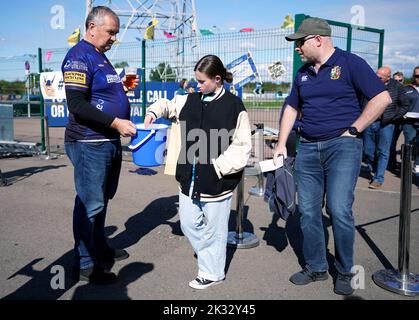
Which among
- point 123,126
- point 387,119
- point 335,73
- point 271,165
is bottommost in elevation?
point 271,165

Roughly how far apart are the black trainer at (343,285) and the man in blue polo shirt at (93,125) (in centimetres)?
194

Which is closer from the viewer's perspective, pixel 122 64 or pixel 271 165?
pixel 271 165

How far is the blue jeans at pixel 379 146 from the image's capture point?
7.58 meters

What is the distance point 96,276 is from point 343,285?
212cm

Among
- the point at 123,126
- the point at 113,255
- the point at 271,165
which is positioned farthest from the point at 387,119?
the point at 123,126

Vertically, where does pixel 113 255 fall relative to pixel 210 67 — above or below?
below

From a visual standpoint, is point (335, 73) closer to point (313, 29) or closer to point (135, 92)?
point (313, 29)

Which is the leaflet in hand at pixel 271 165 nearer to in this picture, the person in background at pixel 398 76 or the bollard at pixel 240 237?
the bollard at pixel 240 237

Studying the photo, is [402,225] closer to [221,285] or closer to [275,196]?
[275,196]

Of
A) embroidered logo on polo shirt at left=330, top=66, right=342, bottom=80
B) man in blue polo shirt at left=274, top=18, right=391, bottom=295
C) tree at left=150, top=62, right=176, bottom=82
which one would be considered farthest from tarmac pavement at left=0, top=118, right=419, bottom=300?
tree at left=150, top=62, right=176, bottom=82

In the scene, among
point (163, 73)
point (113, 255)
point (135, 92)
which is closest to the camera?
point (113, 255)

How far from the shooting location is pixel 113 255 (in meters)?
4.32

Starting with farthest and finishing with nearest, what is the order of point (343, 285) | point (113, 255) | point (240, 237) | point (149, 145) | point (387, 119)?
point (387, 119) < point (240, 237) < point (113, 255) < point (149, 145) < point (343, 285)
